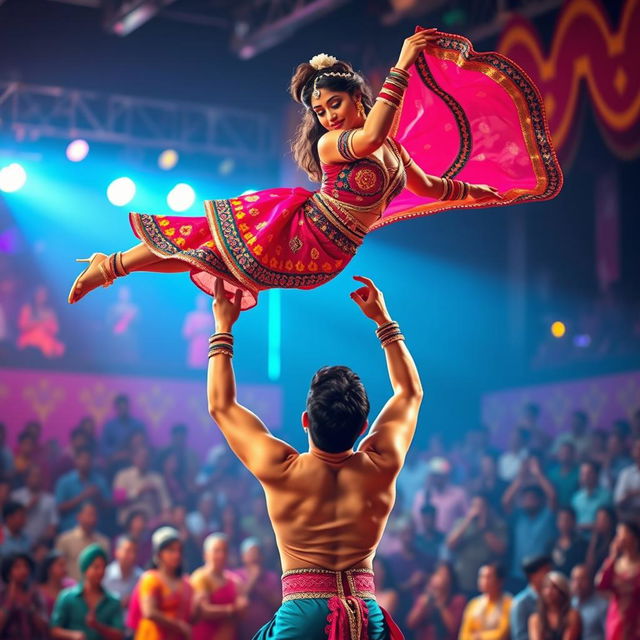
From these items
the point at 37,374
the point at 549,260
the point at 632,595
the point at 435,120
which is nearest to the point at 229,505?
the point at 37,374

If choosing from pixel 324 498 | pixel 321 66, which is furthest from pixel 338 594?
pixel 321 66

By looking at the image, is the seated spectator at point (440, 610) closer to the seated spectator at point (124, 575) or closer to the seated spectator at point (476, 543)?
the seated spectator at point (476, 543)

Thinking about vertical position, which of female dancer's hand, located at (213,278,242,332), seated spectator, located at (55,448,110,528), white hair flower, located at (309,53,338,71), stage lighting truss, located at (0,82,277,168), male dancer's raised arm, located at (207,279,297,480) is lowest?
seated spectator, located at (55,448,110,528)

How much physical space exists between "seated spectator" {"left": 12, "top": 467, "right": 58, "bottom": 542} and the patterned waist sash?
596cm

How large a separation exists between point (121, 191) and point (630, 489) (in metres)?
5.51

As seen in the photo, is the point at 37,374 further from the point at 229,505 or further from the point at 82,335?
the point at 229,505

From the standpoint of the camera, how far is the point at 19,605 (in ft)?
20.3

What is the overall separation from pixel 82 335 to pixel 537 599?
5.61m

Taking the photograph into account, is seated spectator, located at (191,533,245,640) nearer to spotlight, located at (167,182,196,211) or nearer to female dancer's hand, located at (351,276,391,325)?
female dancer's hand, located at (351,276,391,325)

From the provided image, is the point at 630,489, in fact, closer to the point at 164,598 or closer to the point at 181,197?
the point at 164,598

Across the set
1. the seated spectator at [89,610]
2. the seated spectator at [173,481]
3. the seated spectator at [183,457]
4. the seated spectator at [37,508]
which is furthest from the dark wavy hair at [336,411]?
the seated spectator at [183,457]

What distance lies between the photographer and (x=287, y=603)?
Result: 2.30m

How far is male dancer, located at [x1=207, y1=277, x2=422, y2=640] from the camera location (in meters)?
2.27

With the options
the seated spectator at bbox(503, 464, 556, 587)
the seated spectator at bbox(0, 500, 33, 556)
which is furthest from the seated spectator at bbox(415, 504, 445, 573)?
the seated spectator at bbox(0, 500, 33, 556)
